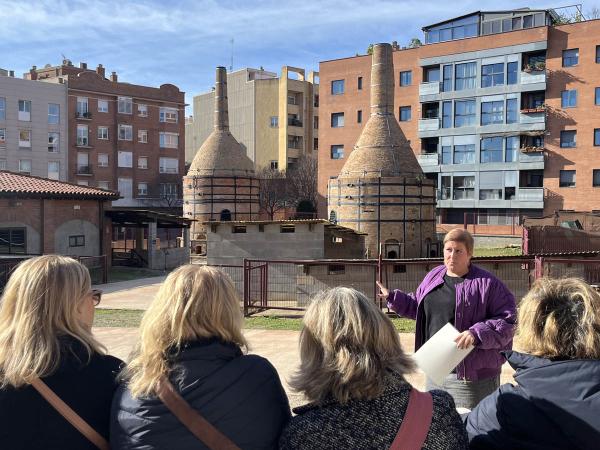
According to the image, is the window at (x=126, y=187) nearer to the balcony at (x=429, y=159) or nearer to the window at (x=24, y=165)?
the window at (x=24, y=165)

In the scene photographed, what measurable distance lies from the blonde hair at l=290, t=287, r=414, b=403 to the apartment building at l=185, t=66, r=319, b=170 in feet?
189

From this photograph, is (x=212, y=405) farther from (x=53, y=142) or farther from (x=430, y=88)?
(x=53, y=142)

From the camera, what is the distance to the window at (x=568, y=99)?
37.1 meters

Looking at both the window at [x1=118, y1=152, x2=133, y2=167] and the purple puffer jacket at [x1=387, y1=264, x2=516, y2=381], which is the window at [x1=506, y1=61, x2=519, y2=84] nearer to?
the window at [x1=118, y1=152, x2=133, y2=167]

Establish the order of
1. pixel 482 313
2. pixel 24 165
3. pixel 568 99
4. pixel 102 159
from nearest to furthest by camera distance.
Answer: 1. pixel 482 313
2. pixel 568 99
3. pixel 24 165
4. pixel 102 159

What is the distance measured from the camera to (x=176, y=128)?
55.7 m

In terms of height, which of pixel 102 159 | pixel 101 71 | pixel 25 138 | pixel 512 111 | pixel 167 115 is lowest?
pixel 102 159

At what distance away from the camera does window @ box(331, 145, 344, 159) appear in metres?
46.4

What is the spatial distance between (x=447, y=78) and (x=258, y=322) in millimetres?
33044

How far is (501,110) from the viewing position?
39562mm

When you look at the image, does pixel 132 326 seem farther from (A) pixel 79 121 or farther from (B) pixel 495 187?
(A) pixel 79 121

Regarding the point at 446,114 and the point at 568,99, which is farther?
the point at 446,114

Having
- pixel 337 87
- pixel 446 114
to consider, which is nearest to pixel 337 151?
→ pixel 337 87

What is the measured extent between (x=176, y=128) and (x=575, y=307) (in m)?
55.2
